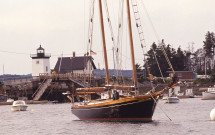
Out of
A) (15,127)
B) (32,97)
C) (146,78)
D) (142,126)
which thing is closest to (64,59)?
(146,78)

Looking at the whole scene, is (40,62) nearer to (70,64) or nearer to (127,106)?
(70,64)

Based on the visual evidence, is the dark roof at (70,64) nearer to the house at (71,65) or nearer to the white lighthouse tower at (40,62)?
the house at (71,65)

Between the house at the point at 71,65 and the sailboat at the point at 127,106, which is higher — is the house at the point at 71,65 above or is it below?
above

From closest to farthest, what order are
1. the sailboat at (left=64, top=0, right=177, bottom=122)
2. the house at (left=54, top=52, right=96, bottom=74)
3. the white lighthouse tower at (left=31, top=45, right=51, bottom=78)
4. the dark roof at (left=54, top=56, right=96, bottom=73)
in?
the sailboat at (left=64, top=0, right=177, bottom=122) < the white lighthouse tower at (left=31, top=45, right=51, bottom=78) < the house at (left=54, top=52, right=96, bottom=74) < the dark roof at (left=54, top=56, right=96, bottom=73)

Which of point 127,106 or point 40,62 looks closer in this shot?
point 127,106

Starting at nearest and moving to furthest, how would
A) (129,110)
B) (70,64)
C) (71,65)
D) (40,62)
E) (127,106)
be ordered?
1. (127,106)
2. (129,110)
3. (40,62)
4. (71,65)
5. (70,64)

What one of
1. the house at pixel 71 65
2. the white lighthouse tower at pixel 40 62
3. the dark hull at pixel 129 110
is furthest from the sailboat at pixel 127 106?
the house at pixel 71 65

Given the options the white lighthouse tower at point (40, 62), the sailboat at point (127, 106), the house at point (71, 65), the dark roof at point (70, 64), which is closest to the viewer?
the sailboat at point (127, 106)

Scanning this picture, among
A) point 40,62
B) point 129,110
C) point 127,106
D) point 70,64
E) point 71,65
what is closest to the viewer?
point 127,106

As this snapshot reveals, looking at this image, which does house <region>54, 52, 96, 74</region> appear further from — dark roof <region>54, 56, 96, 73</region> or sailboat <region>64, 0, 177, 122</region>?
sailboat <region>64, 0, 177, 122</region>

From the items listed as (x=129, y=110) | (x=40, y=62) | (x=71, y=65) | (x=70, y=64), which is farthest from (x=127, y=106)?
(x=70, y=64)

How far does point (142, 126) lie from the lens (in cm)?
5162

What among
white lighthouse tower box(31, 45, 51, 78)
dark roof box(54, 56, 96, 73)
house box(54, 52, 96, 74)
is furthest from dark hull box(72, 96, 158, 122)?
dark roof box(54, 56, 96, 73)

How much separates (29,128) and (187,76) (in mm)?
124366
